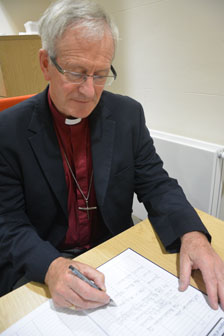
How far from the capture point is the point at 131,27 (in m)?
1.90

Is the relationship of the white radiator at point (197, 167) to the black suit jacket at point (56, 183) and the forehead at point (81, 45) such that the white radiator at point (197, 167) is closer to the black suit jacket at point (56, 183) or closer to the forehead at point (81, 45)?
the black suit jacket at point (56, 183)

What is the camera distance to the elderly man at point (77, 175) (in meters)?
0.81

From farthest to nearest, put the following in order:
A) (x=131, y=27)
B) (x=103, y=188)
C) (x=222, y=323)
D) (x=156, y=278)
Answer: (x=131, y=27), (x=103, y=188), (x=156, y=278), (x=222, y=323)

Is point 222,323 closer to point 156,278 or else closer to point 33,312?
point 156,278

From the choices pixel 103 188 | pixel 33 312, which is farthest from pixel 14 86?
pixel 33 312

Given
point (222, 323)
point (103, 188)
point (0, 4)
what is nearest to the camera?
point (222, 323)

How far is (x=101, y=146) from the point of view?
1.11 m

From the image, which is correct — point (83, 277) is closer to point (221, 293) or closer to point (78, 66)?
point (221, 293)

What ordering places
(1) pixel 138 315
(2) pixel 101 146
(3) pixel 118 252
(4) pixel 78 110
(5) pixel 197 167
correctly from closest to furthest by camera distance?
1. (1) pixel 138 315
2. (3) pixel 118 252
3. (4) pixel 78 110
4. (2) pixel 101 146
5. (5) pixel 197 167

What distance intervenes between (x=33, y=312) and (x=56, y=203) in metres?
0.46

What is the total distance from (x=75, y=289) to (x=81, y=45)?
0.74m

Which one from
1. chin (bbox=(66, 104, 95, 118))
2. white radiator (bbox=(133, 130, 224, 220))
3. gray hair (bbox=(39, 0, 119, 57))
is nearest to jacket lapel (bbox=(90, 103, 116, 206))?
chin (bbox=(66, 104, 95, 118))

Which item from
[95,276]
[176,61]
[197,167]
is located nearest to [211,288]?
[95,276]

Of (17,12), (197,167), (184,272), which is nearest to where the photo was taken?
(184,272)
